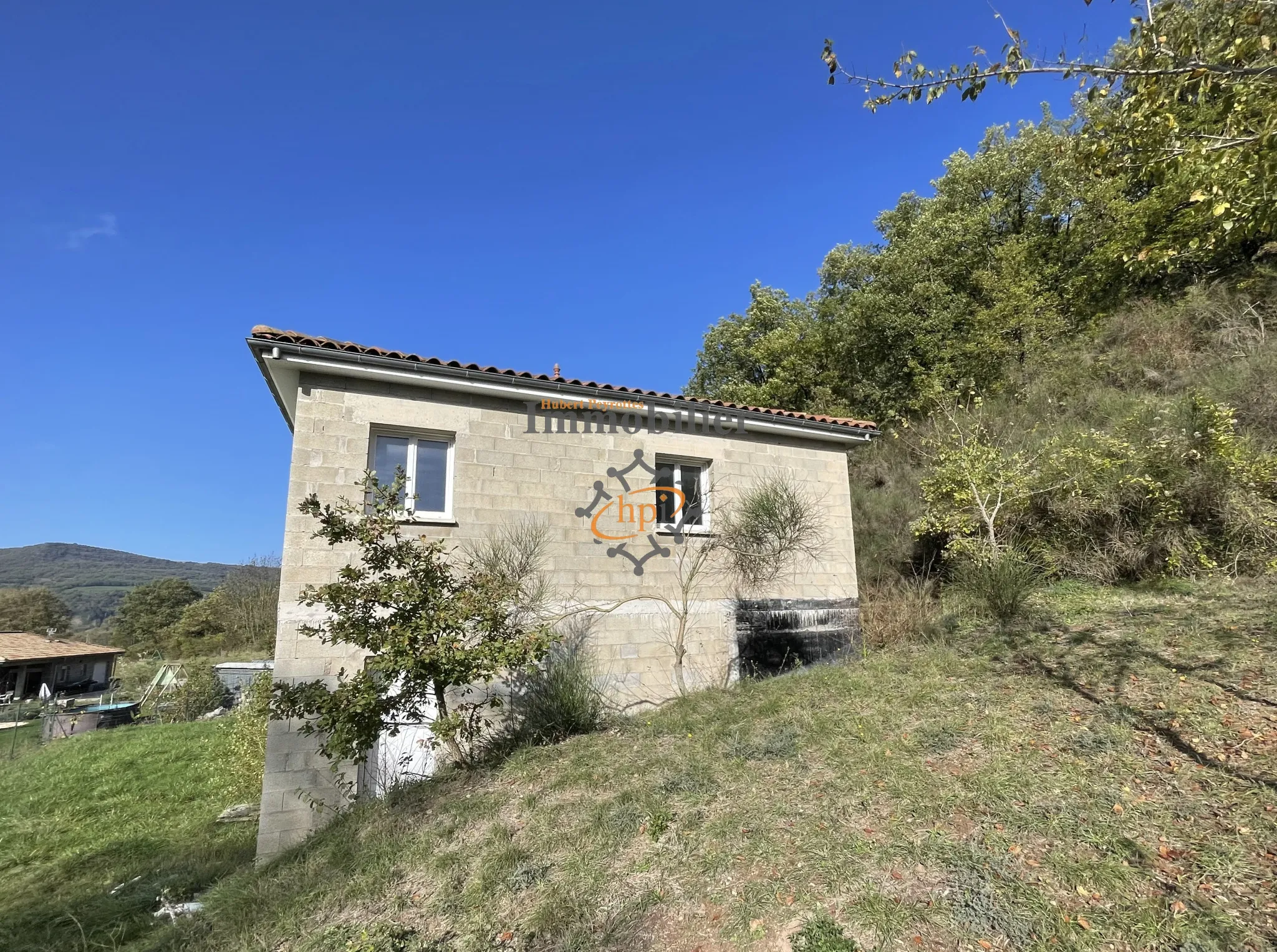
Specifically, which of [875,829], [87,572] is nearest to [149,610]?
[875,829]

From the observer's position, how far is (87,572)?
382 ft

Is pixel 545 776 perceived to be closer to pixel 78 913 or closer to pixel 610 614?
pixel 610 614

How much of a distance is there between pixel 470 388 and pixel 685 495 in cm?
365

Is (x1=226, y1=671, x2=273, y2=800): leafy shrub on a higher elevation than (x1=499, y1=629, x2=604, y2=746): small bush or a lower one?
lower

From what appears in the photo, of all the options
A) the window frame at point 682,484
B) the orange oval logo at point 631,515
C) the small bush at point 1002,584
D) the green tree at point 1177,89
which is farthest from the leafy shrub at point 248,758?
the green tree at point 1177,89

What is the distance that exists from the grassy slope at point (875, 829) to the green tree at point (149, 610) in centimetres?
5185

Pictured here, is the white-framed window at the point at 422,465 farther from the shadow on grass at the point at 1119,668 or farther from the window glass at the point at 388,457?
the shadow on grass at the point at 1119,668

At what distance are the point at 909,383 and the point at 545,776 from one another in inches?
669

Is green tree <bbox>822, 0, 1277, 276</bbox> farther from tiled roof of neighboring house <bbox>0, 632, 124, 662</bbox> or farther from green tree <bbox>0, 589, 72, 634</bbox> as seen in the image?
green tree <bbox>0, 589, 72, 634</bbox>

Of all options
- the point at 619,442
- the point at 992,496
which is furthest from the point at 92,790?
the point at 992,496

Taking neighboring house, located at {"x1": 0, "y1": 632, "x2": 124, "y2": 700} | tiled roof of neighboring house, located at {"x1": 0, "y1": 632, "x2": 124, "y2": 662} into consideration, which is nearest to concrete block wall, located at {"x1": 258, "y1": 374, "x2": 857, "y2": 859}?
neighboring house, located at {"x1": 0, "y1": 632, "x2": 124, "y2": 700}

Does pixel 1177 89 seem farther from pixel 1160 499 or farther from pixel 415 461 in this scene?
pixel 415 461

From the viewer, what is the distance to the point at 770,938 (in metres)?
3.34

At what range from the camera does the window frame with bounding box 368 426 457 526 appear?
7.68 metres
